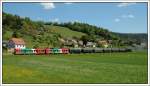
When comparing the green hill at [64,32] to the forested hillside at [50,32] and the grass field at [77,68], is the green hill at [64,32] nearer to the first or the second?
the forested hillside at [50,32]

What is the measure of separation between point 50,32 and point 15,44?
1.38 feet

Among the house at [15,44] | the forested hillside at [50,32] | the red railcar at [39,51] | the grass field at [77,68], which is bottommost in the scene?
the grass field at [77,68]

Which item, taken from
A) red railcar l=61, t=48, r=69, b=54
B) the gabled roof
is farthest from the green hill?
the gabled roof

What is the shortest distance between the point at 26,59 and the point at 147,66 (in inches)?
53.5

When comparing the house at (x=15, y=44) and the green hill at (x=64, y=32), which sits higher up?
→ the green hill at (x=64, y=32)

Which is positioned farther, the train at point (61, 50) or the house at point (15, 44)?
the train at point (61, 50)

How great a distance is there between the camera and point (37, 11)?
5.47 m

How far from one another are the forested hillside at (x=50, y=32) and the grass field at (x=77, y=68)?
174 mm

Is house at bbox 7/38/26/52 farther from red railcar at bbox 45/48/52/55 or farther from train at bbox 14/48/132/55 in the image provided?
red railcar at bbox 45/48/52/55

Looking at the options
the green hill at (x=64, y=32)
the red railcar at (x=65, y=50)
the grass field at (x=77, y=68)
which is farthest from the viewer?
the red railcar at (x=65, y=50)

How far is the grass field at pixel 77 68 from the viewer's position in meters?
5.45

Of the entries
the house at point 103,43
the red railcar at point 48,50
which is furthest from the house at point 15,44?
the house at point 103,43

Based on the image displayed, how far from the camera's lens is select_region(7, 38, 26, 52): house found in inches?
216

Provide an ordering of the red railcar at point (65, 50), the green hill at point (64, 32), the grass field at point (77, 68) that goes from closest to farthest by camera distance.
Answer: the grass field at point (77, 68) < the green hill at point (64, 32) < the red railcar at point (65, 50)
